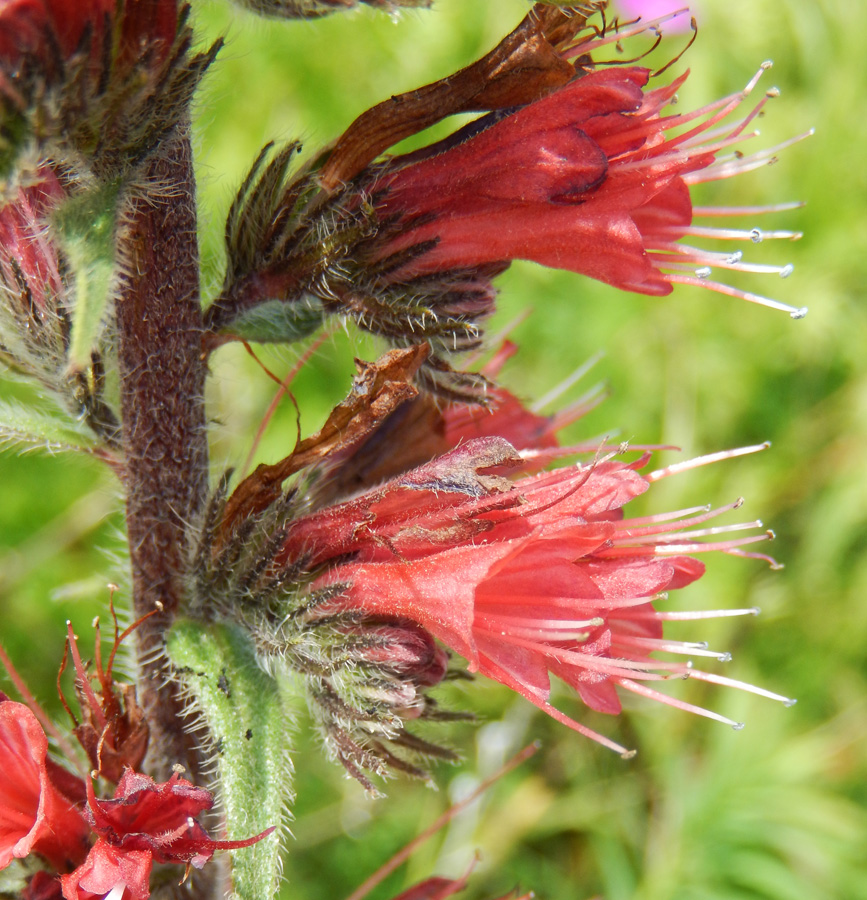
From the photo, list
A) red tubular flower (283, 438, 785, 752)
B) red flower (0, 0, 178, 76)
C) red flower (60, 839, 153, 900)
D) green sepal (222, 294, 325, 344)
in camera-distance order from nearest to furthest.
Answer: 1. red flower (0, 0, 178, 76)
2. red flower (60, 839, 153, 900)
3. red tubular flower (283, 438, 785, 752)
4. green sepal (222, 294, 325, 344)

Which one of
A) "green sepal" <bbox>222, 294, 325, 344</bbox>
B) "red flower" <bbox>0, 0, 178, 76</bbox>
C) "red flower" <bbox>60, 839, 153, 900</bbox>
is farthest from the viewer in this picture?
"green sepal" <bbox>222, 294, 325, 344</bbox>

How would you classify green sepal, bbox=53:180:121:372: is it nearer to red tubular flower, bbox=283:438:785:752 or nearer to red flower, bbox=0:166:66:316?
red flower, bbox=0:166:66:316

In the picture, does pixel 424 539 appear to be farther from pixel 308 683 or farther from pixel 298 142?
pixel 298 142

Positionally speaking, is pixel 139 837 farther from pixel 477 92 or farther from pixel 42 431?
pixel 477 92

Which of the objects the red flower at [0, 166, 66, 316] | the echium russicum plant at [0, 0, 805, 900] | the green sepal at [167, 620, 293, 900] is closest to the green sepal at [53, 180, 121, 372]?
the echium russicum plant at [0, 0, 805, 900]

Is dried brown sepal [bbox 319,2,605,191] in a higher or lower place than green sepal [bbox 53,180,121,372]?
lower

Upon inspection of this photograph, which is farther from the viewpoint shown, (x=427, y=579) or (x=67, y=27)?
(x=427, y=579)

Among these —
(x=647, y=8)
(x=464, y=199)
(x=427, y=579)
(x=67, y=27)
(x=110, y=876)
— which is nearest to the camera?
(x=67, y=27)

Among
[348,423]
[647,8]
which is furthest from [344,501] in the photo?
[647,8]
